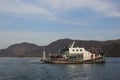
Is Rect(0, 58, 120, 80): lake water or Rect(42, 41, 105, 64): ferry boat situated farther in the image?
Rect(42, 41, 105, 64): ferry boat

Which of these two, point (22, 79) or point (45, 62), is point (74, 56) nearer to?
point (45, 62)

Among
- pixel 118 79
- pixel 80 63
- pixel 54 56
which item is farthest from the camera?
pixel 54 56

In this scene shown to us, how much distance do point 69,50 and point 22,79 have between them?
7212cm

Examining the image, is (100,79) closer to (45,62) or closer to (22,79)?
(22,79)

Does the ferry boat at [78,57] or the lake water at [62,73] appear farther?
the ferry boat at [78,57]

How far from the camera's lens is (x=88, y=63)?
138 metres

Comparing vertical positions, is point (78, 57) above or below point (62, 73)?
above

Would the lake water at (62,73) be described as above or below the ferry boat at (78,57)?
below

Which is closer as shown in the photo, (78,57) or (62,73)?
(62,73)

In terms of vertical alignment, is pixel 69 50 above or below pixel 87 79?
above

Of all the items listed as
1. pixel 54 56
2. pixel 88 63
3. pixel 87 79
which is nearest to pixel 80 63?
pixel 88 63

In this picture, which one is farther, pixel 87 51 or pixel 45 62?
pixel 45 62

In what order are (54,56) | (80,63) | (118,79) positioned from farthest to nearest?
(54,56)
(80,63)
(118,79)

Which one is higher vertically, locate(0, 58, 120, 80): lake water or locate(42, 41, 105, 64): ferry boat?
locate(42, 41, 105, 64): ferry boat
